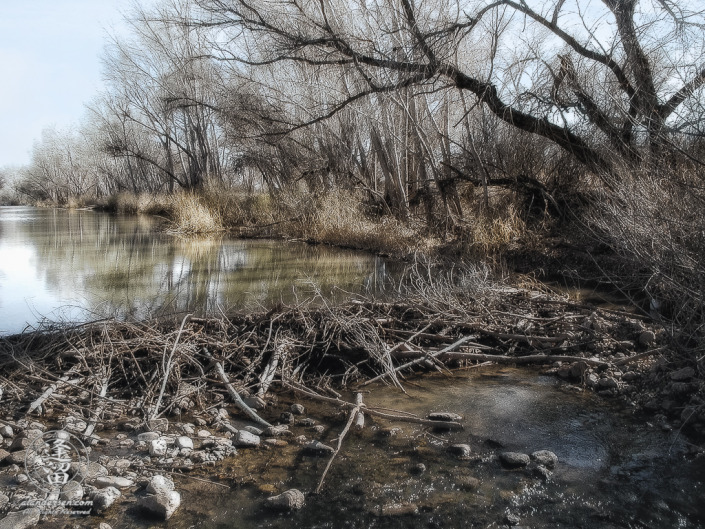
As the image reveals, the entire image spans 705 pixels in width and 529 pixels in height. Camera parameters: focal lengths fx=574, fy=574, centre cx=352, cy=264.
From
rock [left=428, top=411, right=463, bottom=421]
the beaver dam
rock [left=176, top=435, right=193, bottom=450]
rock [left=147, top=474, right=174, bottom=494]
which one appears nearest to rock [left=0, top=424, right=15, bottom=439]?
the beaver dam

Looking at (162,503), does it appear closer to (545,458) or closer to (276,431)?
(276,431)

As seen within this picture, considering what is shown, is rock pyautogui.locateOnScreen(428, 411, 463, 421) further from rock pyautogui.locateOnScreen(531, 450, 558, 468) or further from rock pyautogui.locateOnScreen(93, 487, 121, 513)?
rock pyautogui.locateOnScreen(93, 487, 121, 513)

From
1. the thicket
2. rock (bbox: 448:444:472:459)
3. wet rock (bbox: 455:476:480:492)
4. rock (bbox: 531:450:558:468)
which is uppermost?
the thicket

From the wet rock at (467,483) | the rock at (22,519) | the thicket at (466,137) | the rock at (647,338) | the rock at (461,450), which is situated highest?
the thicket at (466,137)

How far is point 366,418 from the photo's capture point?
15.0 ft

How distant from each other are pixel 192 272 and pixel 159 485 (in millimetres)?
9287

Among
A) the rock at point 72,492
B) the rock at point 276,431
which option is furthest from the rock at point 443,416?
the rock at point 72,492

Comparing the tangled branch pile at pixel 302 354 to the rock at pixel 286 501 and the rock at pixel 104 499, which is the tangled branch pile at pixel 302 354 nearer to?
the rock at pixel 104 499

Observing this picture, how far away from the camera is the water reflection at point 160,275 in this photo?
8.34 meters

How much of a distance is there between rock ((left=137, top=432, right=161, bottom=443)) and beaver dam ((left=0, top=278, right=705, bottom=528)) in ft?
0.07

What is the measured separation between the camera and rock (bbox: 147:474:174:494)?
130 inches

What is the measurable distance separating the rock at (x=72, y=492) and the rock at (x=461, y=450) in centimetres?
234

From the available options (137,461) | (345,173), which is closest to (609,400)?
(137,461)

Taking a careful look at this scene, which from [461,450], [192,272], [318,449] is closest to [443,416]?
[461,450]
